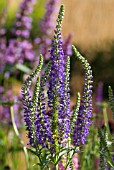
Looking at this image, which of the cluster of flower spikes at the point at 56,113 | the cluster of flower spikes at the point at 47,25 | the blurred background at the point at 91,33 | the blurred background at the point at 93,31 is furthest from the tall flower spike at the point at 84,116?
the blurred background at the point at 93,31

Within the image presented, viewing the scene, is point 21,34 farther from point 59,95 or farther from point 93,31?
point 93,31

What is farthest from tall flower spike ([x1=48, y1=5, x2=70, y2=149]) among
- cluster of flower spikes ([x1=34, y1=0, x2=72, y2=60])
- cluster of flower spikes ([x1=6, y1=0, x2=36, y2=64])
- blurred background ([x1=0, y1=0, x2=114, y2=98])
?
blurred background ([x1=0, y1=0, x2=114, y2=98])

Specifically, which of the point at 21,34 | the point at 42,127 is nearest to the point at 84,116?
the point at 42,127

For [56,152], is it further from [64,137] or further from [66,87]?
[66,87]

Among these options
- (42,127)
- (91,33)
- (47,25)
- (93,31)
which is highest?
(93,31)

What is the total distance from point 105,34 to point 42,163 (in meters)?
10.5

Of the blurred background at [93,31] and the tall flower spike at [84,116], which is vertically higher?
the blurred background at [93,31]

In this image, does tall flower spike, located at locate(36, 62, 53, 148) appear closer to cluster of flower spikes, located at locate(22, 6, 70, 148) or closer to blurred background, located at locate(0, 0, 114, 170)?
cluster of flower spikes, located at locate(22, 6, 70, 148)

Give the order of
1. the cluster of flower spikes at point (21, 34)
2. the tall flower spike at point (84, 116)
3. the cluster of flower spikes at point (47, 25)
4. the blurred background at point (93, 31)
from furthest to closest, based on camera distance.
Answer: the blurred background at point (93, 31) → the cluster of flower spikes at point (21, 34) → the cluster of flower spikes at point (47, 25) → the tall flower spike at point (84, 116)

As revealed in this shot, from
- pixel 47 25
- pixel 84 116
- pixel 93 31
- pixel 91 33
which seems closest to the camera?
pixel 84 116

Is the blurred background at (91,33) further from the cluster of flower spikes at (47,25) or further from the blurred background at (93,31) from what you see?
the cluster of flower spikes at (47,25)

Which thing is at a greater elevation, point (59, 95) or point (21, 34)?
point (21, 34)

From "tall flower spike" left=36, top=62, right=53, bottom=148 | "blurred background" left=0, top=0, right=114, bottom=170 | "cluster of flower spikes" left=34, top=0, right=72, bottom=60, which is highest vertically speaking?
"blurred background" left=0, top=0, right=114, bottom=170

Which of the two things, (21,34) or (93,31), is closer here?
(21,34)
